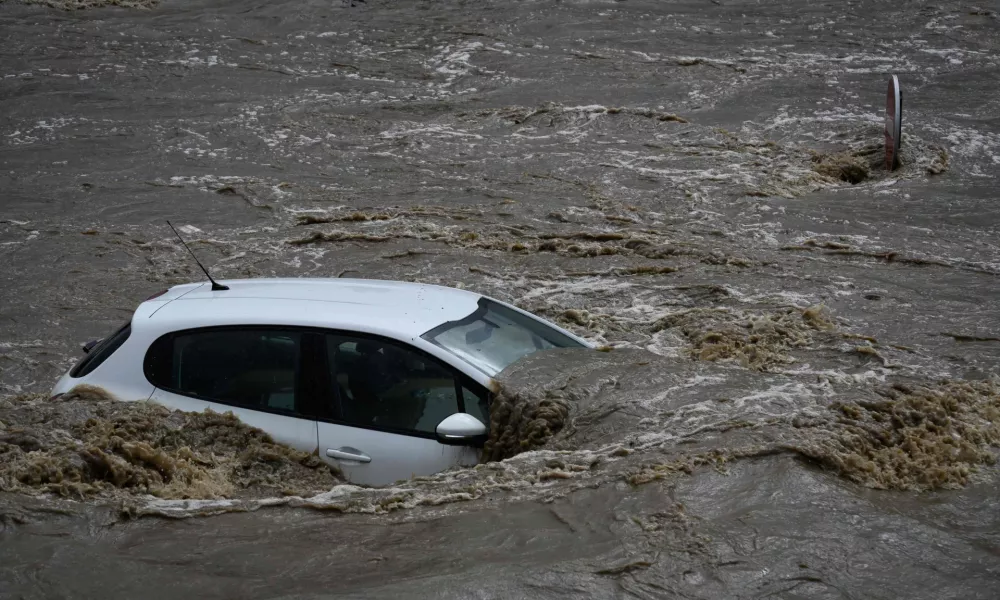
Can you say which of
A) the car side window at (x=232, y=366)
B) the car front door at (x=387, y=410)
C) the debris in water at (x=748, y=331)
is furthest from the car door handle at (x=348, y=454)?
the debris in water at (x=748, y=331)

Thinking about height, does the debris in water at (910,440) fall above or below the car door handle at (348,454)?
below

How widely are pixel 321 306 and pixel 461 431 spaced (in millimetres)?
1103

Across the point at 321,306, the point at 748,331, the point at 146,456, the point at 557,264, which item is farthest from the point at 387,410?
the point at 557,264

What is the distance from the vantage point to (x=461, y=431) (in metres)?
4.87

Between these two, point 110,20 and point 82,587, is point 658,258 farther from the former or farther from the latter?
point 110,20

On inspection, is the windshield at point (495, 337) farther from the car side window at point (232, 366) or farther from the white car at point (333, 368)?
the car side window at point (232, 366)

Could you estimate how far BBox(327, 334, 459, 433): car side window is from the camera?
5.08 m

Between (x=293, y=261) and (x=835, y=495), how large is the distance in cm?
734

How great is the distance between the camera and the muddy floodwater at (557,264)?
165 inches

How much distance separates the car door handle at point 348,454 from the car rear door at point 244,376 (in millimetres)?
98

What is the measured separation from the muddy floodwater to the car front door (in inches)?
6.0

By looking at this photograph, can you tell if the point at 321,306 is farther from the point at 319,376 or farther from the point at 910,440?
the point at 910,440

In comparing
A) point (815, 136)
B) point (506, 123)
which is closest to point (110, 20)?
point (506, 123)

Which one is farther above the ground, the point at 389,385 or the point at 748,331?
the point at 389,385
